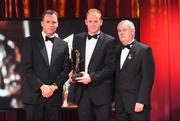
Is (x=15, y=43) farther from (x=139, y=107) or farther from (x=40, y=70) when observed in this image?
(x=139, y=107)

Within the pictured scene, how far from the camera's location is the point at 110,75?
4383 mm

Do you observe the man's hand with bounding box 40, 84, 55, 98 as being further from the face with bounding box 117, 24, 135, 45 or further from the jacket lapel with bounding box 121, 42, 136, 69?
the face with bounding box 117, 24, 135, 45

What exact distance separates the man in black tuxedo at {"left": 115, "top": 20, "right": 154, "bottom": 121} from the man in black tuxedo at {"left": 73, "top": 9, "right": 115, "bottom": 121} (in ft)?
0.42

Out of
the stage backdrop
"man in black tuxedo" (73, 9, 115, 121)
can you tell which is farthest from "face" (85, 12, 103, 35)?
the stage backdrop

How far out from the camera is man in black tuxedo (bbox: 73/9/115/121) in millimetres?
4332

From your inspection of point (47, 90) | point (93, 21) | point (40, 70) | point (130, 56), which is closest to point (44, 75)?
point (40, 70)

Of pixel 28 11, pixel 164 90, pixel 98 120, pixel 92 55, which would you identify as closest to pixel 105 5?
pixel 28 11

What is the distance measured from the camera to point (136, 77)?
4289 mm

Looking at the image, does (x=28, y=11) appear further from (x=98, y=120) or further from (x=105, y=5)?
(x=98, y=120)

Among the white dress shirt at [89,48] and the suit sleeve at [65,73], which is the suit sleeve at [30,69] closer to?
the suit sleeve at [65,73]

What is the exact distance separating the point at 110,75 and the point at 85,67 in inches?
11.4

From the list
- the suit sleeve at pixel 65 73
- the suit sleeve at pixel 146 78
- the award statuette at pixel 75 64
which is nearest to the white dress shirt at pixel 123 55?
the suit sleeve at pixel 146 78

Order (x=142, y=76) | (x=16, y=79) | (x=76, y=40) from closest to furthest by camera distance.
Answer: (x=142, y=76)
(x=76, y=40)
(x=16, y=79)

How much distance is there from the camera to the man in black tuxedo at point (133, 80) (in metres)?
4.23
